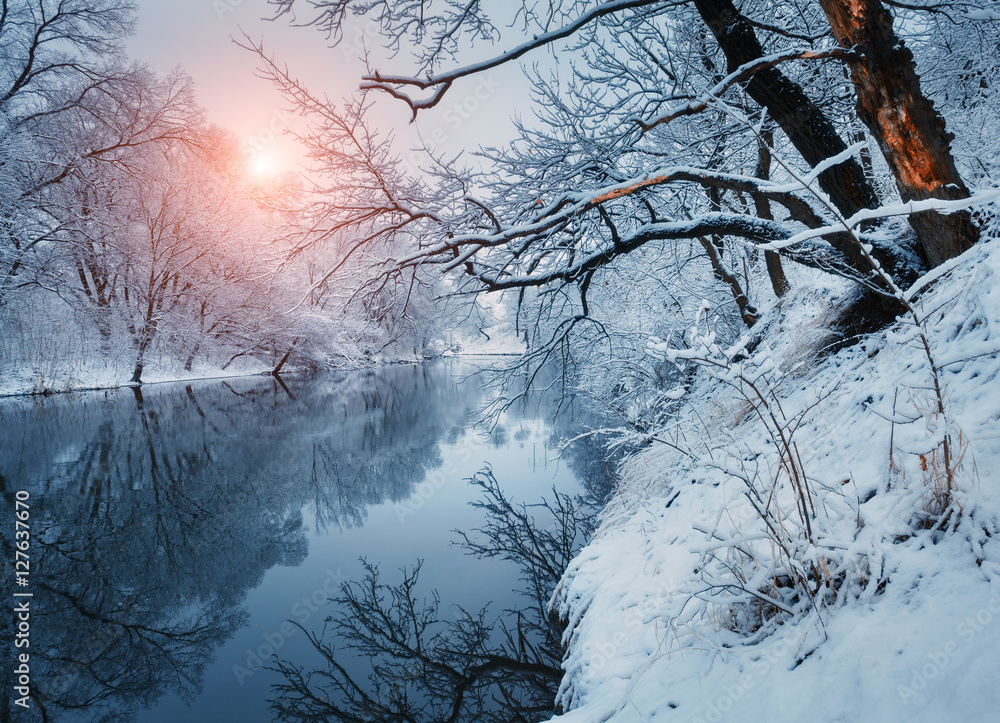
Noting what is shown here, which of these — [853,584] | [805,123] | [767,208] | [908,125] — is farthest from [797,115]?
[853,584]

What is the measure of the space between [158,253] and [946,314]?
21.7 meters

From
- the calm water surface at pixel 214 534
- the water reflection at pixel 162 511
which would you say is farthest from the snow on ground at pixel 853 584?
the water reflection at pixel 162 511

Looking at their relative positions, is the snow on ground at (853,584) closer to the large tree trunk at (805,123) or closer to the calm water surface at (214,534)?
the large tree trunk at (805,123)

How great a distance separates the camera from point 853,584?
133cm

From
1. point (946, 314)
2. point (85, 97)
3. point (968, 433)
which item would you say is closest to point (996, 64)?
point (946, 314)

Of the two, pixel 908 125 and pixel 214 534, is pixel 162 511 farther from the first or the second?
pixel 908 125

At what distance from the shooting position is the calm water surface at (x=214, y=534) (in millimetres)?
2791

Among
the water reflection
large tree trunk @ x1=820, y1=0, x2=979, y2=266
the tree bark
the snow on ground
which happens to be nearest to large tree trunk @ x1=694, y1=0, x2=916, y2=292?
the tree bark

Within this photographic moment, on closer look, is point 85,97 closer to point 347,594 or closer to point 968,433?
point 347,594

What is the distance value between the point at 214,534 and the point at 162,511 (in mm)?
1031

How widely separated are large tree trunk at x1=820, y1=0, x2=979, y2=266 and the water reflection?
212 inches

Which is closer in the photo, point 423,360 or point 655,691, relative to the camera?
point 655,691

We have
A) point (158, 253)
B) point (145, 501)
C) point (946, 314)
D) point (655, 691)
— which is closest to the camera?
point (655, 691)

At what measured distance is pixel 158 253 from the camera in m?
16.8
